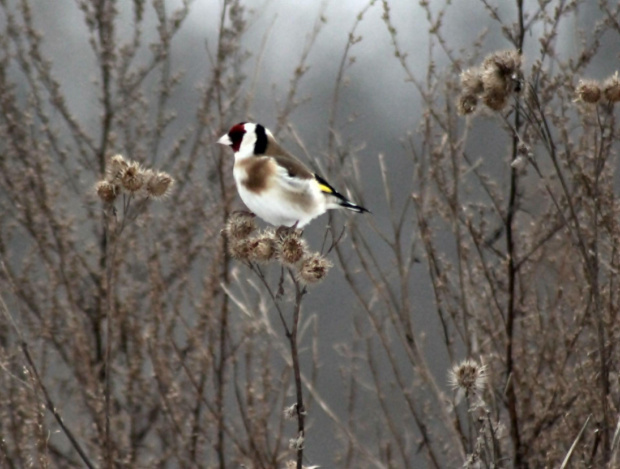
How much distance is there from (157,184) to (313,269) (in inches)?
22.2

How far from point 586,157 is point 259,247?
217 centimetres

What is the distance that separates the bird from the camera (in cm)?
275

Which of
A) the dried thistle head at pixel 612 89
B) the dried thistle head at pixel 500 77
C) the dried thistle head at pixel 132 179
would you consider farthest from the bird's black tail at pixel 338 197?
the dried thistle head at pixel 612 89

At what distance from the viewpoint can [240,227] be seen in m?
2.47

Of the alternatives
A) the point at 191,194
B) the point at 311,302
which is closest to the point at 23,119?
the point at 191,194

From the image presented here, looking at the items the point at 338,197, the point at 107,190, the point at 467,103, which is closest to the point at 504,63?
the point at 467,103

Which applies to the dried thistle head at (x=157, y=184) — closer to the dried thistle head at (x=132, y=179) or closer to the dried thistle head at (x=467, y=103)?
the dried thistle head at (x=132, y=179)

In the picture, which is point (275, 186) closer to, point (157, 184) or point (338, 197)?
point (338, 197)

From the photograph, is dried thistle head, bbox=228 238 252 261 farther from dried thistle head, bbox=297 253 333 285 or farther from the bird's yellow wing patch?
the bird's yellow wing patch

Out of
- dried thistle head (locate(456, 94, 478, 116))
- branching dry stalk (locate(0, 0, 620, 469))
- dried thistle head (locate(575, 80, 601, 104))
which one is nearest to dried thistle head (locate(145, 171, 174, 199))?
branching dry stalk (locate(0, 0, 620, 469))

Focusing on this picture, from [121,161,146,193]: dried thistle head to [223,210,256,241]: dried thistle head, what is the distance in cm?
27

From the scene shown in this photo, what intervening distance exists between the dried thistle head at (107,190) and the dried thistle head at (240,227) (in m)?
0.33

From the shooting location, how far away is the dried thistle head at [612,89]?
8.51 ft

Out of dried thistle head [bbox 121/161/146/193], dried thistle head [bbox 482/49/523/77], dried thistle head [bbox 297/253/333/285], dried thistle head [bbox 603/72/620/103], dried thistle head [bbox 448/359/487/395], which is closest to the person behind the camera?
dried thistle head [bbox 448/359/487/395]
